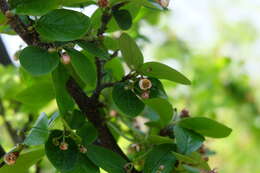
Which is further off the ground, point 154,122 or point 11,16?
point 11,16

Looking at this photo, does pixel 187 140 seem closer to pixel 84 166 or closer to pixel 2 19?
pixel 84 166

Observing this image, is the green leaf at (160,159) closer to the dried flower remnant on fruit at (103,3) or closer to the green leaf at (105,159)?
the green leaf at (105,159)

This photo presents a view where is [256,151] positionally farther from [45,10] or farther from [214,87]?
[45,10]

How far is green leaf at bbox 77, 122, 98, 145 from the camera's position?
449 mm

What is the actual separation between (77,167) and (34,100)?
0.16 m

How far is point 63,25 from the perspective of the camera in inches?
16.2

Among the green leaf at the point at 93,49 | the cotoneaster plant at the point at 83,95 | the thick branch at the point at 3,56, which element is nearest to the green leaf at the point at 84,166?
the cotoneaster plant at the point at 83,95

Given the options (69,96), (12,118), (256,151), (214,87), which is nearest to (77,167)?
(69,96)

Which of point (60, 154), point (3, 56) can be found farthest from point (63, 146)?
point (3, 56)

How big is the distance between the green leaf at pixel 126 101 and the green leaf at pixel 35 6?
0.11 m

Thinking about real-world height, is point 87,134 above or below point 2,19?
below

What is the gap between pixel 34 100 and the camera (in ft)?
1.80

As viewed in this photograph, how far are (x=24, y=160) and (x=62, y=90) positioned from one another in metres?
0.08

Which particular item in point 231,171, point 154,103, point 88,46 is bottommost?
point 231,171
